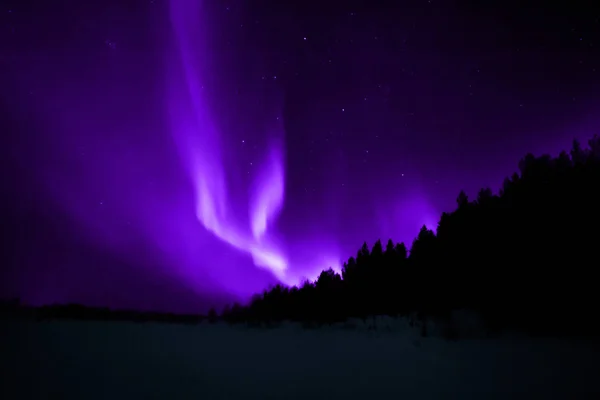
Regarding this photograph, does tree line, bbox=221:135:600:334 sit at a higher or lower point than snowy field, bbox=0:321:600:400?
higher

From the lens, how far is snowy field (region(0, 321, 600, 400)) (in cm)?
498

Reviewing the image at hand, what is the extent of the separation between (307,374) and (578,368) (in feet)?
20.0

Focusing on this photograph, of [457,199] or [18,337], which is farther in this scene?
[457,199]

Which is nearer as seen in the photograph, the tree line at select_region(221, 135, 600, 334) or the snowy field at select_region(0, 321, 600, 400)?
the snowy field at select_region(0, 321, 600, 400)

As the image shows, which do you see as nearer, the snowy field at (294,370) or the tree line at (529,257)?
the snowy field at (294,370)

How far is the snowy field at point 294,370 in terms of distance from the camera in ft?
16.3

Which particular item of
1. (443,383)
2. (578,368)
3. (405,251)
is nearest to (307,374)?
(443,383)

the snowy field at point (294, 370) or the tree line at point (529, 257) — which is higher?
the tree line at point (529, 257)

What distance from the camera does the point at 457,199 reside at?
25.2 meters

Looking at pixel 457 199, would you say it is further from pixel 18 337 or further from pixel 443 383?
pixel 18 337

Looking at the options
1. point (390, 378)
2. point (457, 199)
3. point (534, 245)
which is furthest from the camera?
point (457, 199)

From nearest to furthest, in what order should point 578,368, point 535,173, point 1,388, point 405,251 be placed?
point 1,388, point 578,368, point 535,173, point 405,251

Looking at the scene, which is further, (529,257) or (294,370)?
(529,257)

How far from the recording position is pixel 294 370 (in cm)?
634
